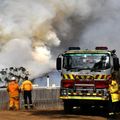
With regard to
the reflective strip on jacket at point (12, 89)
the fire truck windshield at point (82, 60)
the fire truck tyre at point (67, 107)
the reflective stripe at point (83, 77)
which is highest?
the fire truck windshield at point (82, 60)

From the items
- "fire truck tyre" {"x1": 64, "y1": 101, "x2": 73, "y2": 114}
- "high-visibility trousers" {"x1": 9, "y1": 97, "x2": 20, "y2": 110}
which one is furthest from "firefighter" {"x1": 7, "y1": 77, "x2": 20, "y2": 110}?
"fire truck tyre" {"x1": 64, "y1": 101, "x2": 73, "y2": 114}

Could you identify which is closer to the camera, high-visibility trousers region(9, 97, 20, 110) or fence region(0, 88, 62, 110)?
high-visibility trousers region(9, 97, 20, 110)

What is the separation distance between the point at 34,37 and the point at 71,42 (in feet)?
18.8

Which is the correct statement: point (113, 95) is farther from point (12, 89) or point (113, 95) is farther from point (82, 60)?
point (12, 89)

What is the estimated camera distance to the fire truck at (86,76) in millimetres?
20938

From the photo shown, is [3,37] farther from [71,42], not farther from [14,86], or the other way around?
[14,86]

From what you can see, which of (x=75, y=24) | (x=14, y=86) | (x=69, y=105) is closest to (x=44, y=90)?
(x=14, y=86)

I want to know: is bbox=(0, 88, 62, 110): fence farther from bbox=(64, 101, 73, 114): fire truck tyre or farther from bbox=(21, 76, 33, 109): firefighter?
bbox=(64, 101, 73, 114): fire truck tyre

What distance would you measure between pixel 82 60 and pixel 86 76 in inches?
30.8

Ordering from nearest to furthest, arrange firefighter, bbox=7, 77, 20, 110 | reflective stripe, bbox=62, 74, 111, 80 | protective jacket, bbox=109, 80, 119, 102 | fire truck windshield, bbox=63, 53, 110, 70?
1. protective jacket, bbox=109, 80, 119, 102
2. reflective stripe, bbox=62, 74, 111, 80
3. fire truck windshield, bbox=63, 53, 110, 70
4. firefighter, bbox=7, 77, 20, 110

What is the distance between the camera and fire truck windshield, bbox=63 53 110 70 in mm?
21219

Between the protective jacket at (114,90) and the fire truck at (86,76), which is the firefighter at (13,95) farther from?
the protective jacket at (114,90)

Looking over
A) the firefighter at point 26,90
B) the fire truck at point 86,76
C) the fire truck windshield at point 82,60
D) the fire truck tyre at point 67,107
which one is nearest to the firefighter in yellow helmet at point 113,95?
the fire truck at point 86,76

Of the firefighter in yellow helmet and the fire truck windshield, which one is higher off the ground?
the fire truck windshield
